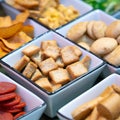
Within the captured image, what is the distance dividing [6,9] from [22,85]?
47 cm

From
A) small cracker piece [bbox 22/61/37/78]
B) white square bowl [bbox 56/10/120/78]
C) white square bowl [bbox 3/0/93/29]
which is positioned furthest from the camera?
white square bowl [bbox 3/0/93/29]

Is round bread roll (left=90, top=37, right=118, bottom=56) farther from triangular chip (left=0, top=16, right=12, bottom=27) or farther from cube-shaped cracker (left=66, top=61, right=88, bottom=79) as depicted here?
triangular chip (left=0, top=16, right=12, bottom=27)

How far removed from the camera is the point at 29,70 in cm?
113

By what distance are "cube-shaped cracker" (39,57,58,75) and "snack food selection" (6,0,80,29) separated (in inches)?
10.6

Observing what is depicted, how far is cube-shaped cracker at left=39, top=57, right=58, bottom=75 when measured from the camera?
1138 mm

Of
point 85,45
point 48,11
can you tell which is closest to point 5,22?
point 48,11

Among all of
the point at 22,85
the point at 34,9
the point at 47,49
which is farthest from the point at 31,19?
the point at 22,85

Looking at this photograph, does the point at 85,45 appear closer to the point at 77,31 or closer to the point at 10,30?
the point at 77,31

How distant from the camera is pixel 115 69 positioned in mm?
1137

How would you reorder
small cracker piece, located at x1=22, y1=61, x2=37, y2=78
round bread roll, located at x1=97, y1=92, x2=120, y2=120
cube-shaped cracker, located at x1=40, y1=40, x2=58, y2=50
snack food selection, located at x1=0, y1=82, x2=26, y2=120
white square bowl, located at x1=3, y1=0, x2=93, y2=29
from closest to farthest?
round bread roll, located at x1=97, y1=92, x2=120, y2=120 → snack food selection, located at x1=0, y1=82, x2=26, y2=120 → small cracker piece, located at x1=22, y1=61, x2=37, y2=78 → cube-shaped cracker, located at x1=40, y1=40, x2=58, y2=50 → white square bowl, located at x1=3, y1=0, x2=93, y2=29

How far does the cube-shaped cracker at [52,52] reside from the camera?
1179mm

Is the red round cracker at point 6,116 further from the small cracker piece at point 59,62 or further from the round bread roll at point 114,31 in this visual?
the round bread roll at point 114,31

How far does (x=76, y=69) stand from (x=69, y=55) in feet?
0.23

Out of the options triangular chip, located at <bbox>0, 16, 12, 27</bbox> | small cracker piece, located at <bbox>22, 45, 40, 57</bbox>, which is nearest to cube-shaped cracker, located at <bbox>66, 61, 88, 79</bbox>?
small cracker piece, located at <bbox>22, 45, 40, 57</bbox>
